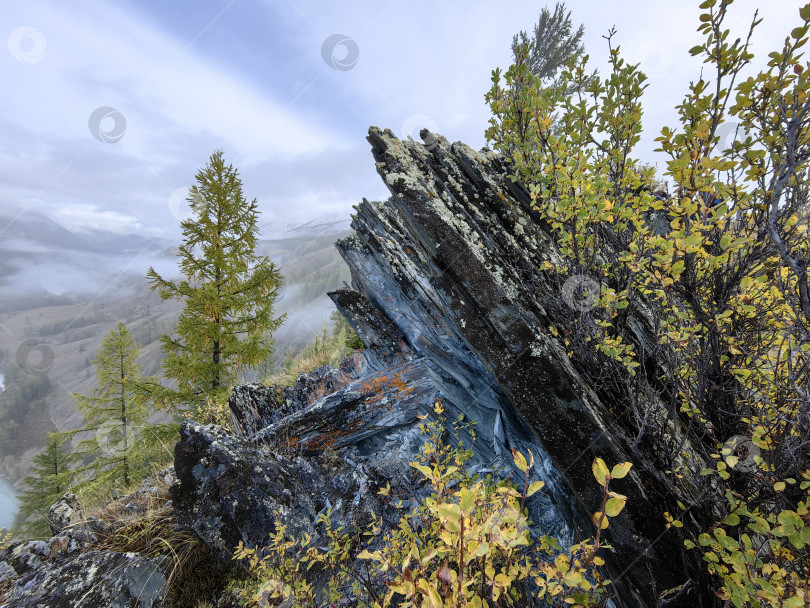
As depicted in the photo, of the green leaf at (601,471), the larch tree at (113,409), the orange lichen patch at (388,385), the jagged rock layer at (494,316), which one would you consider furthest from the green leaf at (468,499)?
the larch tree at (113,409)

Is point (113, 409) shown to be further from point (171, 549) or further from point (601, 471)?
point (601, 471)

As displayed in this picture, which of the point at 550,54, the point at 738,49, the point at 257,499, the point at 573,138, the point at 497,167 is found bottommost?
the point at 257,499

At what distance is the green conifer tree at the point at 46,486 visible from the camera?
50.1ft

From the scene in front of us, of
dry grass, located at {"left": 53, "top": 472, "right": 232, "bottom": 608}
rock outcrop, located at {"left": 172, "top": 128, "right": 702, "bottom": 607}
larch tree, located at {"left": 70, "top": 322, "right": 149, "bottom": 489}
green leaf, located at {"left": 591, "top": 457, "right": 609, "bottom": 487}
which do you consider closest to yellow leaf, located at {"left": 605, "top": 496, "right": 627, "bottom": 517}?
green leaf, located at {"left": 591, "top": 457, "right": 609, "bottom": 487}

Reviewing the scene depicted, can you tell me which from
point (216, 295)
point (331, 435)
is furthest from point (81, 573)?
point (216, 295)

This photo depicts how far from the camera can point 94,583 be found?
12.9ft

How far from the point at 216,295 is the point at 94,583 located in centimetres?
873

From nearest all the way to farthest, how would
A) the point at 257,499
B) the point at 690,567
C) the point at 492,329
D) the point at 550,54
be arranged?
1. the point at 690,567
2. the point at 492,329
3. the point at 257,499
4. the point at 550,54

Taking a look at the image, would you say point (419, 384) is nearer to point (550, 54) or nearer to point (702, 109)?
point (702, 109)

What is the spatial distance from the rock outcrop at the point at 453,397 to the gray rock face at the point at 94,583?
2.32 feet

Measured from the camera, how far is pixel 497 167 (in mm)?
6047

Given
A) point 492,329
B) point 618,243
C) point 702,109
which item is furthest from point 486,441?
point 702,109

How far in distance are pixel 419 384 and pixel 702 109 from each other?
493 cm

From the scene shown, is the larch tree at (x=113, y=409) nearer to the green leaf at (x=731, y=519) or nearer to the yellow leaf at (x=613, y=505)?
the yellow leaf at (x=613, y=505)
